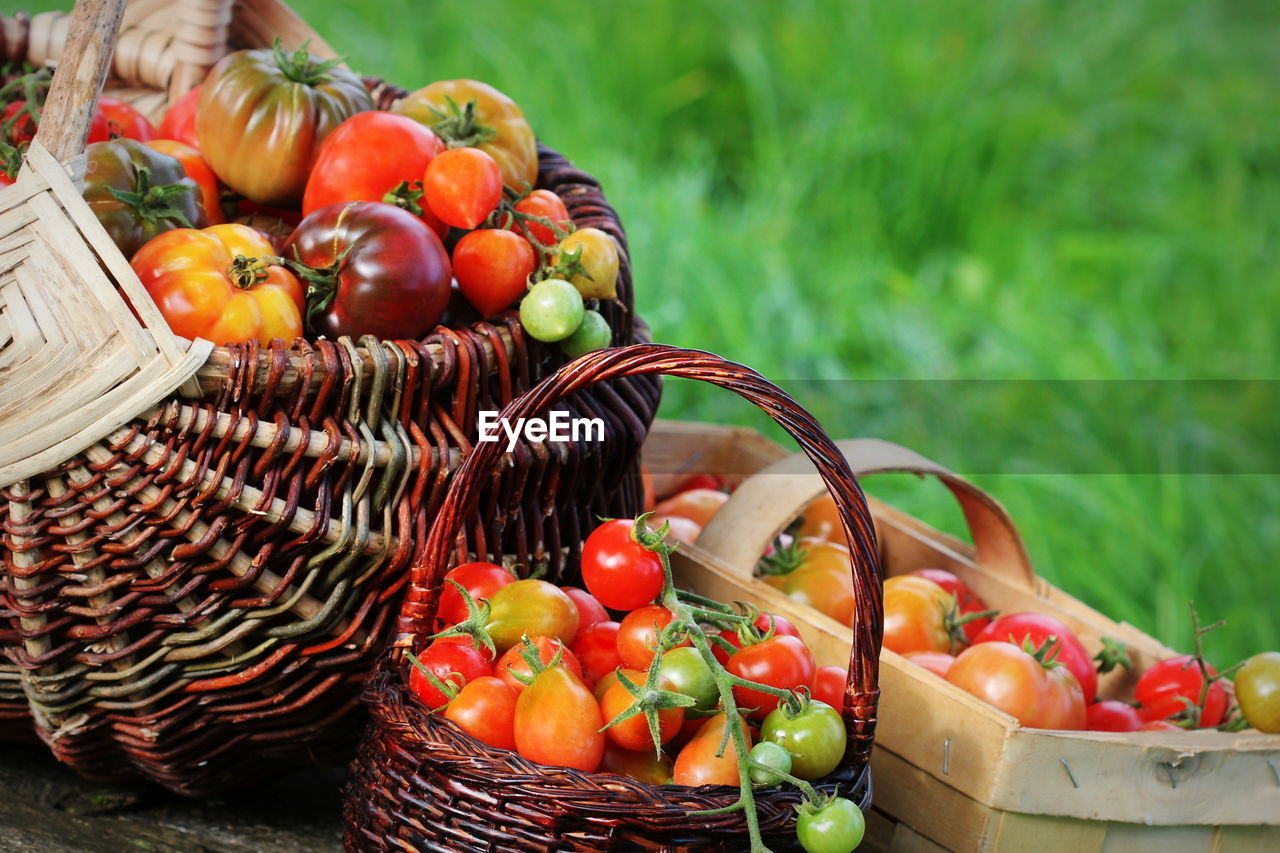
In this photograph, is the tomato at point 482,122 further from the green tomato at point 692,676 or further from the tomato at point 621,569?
the green tomato at point 692,676

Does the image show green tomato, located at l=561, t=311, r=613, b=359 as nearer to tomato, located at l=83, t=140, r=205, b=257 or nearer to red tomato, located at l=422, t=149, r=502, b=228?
red tomato, located at l=422, t=149, r=502, b=228

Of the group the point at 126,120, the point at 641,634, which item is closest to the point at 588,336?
the point at 641,634

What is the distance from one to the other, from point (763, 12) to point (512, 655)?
3.08 meters

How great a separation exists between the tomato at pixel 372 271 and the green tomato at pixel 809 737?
20.6 inches

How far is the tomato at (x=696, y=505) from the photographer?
5.89 feet

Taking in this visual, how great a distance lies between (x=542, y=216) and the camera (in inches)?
54.5

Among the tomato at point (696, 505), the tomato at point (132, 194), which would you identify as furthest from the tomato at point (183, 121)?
the tomato at point (696, 505)

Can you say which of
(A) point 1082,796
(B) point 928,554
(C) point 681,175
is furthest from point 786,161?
(A) point 1082,796

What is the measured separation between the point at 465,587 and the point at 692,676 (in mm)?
267

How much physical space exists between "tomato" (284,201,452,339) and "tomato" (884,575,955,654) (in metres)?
0.68

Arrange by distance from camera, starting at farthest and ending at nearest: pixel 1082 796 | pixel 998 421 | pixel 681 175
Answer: pixel 681 175 < pixel 998 421 < pixel 1082 796

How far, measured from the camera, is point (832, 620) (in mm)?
1442

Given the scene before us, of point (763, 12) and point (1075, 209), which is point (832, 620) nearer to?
point (1075, 209)

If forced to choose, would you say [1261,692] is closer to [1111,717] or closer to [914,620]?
[1111,717]
